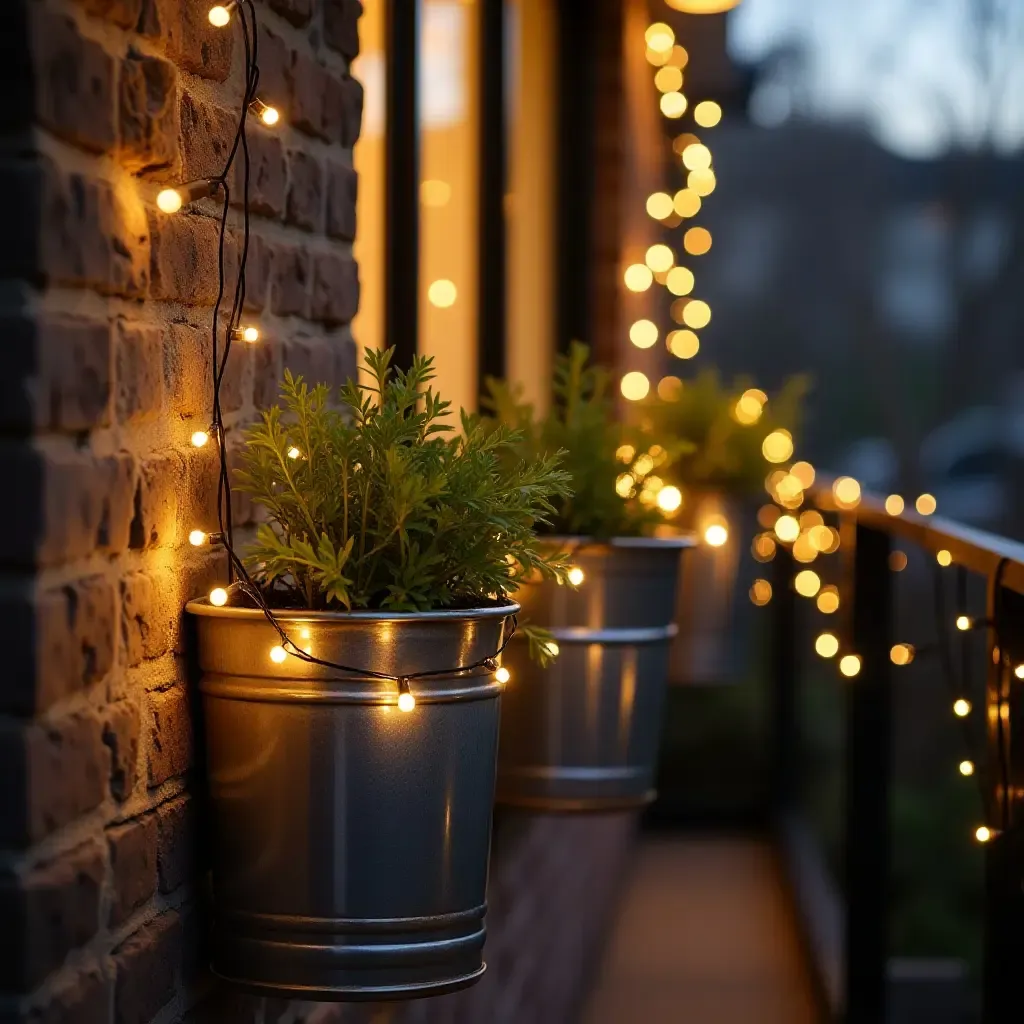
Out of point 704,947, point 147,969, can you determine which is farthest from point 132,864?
point 704,947

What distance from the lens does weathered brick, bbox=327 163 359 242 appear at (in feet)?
5.84

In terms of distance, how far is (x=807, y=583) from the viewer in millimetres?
4816

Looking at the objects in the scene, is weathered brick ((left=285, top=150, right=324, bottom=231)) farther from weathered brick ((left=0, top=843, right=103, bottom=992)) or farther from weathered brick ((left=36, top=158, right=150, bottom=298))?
weathered brick ((left=0, top=843, right=103, bottom=992))

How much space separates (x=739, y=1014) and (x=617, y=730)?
→ 1750 mm

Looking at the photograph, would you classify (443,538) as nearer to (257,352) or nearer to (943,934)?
(257,352)

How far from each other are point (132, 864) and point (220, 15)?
762mm

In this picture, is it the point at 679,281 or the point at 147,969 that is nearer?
the point at 147,969

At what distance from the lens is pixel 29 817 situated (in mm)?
1070

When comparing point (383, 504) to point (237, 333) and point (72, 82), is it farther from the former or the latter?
point (72, 82)

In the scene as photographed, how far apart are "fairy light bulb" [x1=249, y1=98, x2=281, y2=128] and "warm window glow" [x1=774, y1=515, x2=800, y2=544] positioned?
3.54 m

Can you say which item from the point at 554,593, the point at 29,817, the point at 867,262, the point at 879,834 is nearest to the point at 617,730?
the point at 554,593

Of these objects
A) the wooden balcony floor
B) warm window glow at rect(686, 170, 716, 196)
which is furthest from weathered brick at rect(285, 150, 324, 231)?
warm window glow at rect(686, 170, 716, 196)

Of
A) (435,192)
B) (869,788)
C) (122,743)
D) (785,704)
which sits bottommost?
(785,704)

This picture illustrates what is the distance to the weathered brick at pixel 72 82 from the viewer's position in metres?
1.08
